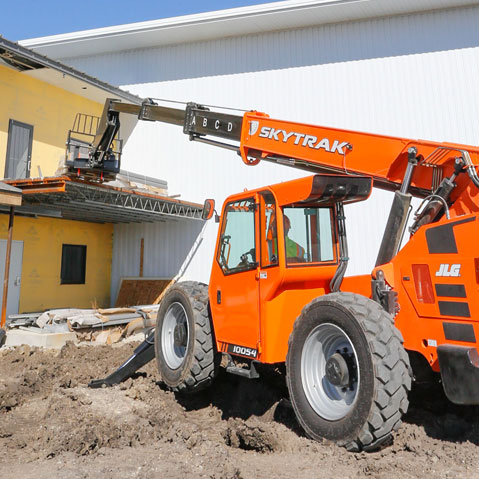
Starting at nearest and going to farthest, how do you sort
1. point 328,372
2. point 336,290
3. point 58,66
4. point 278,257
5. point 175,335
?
point 328,372 < point 278,257 < point 336,290 < point 175,335 < point 58,66

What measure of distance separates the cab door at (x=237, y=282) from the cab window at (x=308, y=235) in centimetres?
41

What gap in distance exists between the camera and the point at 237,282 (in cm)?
584

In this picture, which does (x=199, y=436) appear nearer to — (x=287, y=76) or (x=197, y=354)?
(x=197, y=354)

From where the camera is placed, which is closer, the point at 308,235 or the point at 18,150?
the point at 308,235

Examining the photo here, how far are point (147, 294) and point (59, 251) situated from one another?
3501 millimetres

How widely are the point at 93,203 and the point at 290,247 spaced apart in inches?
384

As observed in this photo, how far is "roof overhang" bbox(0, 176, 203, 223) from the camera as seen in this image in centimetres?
1238

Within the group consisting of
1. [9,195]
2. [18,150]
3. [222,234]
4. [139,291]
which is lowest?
[139,291]

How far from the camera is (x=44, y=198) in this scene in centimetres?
1377

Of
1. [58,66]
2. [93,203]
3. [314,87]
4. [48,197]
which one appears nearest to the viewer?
[48,197]

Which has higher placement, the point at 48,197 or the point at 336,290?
the point at 48,197

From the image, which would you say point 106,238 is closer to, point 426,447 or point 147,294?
point 147,294

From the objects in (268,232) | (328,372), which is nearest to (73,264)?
(268,232)

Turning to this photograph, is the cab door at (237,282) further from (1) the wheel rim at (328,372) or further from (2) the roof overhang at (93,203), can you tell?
(2) the roof overhang at (93,203)
